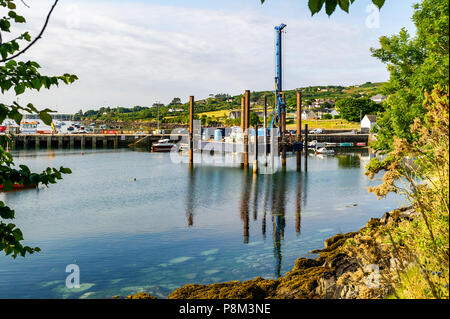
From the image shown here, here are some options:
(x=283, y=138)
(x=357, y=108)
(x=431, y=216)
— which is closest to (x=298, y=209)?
(x=431, y=216)

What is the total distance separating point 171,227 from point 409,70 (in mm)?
16105

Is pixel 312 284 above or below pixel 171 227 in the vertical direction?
above

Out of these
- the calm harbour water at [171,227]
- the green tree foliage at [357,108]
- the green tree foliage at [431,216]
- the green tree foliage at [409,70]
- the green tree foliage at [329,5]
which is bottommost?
the calm harbour water at [171,227]

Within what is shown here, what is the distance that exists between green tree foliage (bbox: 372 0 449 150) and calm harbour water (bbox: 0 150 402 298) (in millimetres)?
6348

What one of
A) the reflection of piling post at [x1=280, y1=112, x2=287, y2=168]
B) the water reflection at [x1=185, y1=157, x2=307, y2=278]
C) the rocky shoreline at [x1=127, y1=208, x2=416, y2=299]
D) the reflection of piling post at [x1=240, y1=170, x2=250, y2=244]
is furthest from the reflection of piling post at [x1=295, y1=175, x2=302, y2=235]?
the reflection of piling post at [x1=280, y1=112, x2=287, y2=168]

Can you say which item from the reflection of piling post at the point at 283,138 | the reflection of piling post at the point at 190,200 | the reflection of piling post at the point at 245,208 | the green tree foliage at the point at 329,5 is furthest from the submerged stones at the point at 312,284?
the reflection of piling post at the point at 283,138

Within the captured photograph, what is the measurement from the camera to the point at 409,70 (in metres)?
21.1

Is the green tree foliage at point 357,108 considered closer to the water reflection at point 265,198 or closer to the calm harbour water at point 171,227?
the water reflection at point 265,198

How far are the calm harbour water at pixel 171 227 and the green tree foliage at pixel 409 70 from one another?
6348 mm

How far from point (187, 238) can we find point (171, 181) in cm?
2120

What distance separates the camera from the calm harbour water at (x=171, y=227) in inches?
622

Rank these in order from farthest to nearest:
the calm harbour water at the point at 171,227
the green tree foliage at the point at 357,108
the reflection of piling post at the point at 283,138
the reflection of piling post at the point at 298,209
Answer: the green tree foliage at the point at 357,108
the reflection of piling post at the point at 283,138
the reflection of piling post at the point at 298,209
the calm harbour water at the point at 171,227

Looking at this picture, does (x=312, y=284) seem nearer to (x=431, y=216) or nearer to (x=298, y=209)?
(x=431, y=216)
